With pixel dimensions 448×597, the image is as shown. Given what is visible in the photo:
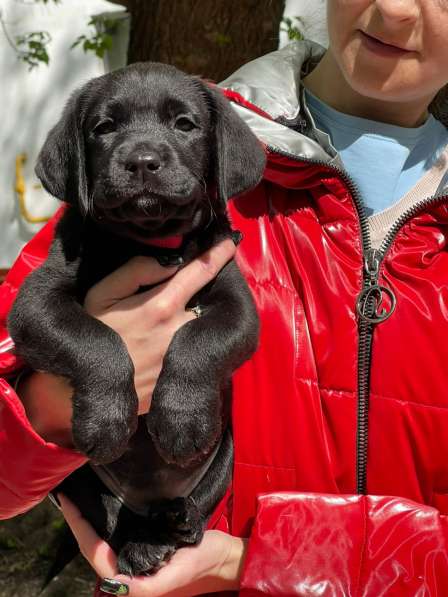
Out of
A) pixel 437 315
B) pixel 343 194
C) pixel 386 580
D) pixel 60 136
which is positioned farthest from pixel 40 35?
pixel 386 580

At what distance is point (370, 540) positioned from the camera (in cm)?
196

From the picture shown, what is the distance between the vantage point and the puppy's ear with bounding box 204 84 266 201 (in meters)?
2.15

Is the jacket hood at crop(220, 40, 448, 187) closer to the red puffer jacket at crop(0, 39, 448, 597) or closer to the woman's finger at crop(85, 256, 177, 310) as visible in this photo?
the red puffer jacket at crop(0, 39, 448, 597)

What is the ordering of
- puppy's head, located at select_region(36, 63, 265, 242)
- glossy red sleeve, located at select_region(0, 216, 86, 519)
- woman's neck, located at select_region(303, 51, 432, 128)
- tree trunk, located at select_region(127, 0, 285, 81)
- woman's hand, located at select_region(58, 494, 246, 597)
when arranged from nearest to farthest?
1. glossy red sleeve, located at select_region(0, 216, 86, 519)
2. puppy's head, located at select_region(36, 63, 265, 242)
3. woman's hand, located at select_region(58, 494, 246, 597)
4. woman's neck, located at select_region(303, 51, 432, 128)
5. tree trunk, located at select_region(127, 0, 285, 81)

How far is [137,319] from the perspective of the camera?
2.08m

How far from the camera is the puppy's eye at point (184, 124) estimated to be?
2.22 m

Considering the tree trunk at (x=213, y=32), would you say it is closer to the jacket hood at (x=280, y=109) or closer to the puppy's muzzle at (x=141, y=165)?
the jacket hood at (x=280, y=109)

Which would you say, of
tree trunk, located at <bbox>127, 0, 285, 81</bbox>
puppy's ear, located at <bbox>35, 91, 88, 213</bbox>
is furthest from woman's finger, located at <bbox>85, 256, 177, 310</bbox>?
tree trunk, located at <bbox>127, 0, 285, 81</bbox>

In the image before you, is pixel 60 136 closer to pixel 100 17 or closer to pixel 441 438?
pixel 441 438

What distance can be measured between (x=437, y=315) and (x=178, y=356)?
701 millimetres

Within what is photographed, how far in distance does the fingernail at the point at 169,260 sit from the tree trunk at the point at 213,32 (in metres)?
1.95

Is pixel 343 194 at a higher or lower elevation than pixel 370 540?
higher

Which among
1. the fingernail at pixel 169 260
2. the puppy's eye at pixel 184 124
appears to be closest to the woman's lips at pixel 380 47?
the puppy's eye at pixel 184 124

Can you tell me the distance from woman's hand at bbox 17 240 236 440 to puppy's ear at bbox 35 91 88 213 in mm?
236
